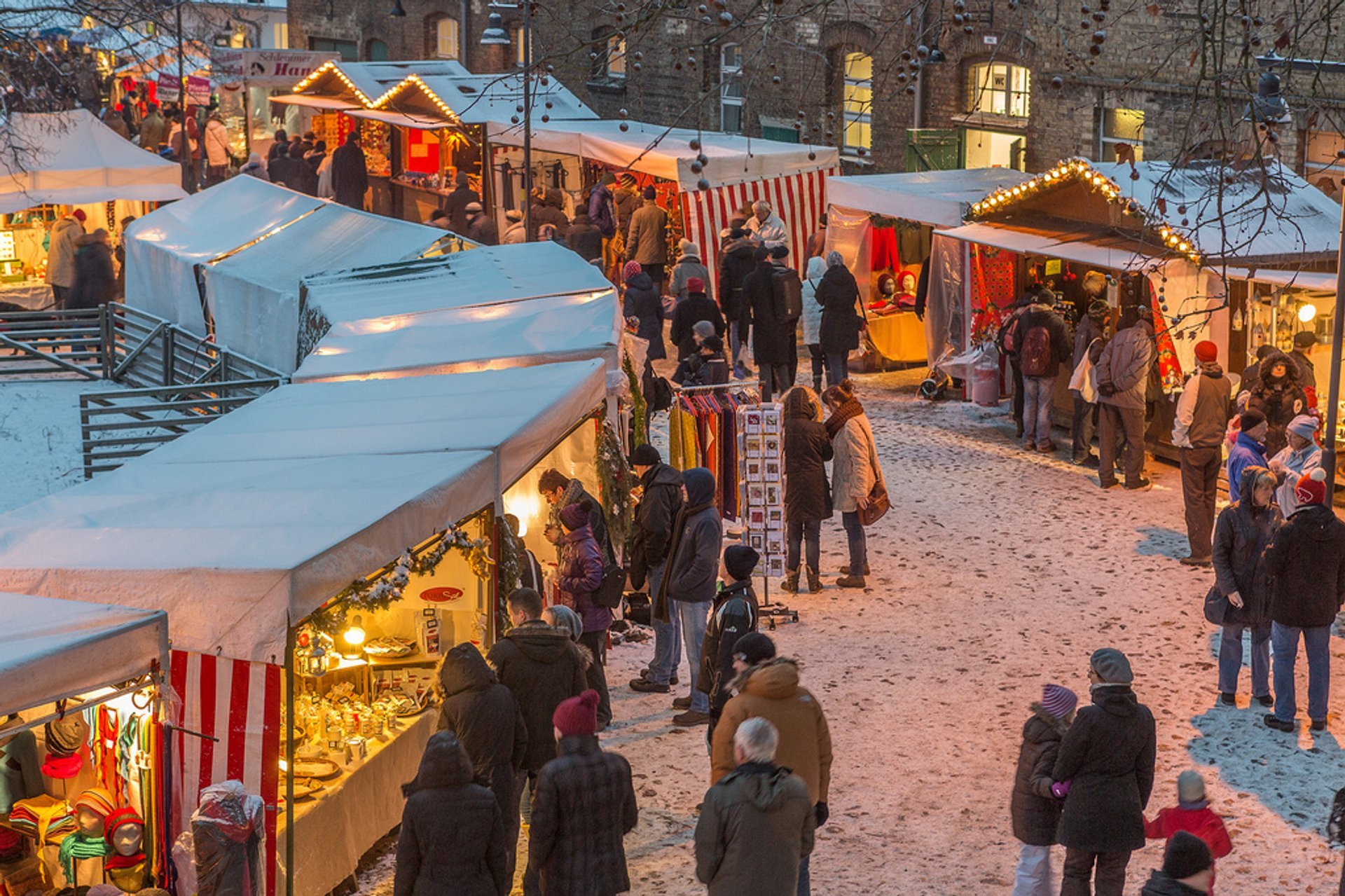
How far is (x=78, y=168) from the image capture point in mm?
21203

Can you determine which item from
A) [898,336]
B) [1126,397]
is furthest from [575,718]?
[898,336]

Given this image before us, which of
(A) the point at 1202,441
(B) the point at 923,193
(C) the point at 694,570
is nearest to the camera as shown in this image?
(C) the point at 694,570

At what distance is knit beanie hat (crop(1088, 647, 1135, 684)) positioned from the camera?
623cm

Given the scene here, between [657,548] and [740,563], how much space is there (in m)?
1.67

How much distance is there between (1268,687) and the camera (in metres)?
9.27

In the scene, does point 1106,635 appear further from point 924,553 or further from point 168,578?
point 168,578

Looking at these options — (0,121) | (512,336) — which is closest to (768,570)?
(512,336)

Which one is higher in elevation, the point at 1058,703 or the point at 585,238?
the point at 585,238

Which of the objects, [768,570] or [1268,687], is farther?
[768,570]

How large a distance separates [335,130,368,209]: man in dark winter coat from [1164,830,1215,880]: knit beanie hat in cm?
2130

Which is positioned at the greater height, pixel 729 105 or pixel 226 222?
pixel 729 105

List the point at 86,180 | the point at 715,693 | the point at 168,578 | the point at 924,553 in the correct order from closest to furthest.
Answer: the point at 168,578 → the point at 715,693 → the point at 924,553 → the point at 86,180

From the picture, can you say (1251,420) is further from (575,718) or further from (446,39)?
(446,39)

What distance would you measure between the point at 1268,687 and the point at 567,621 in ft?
14.3
